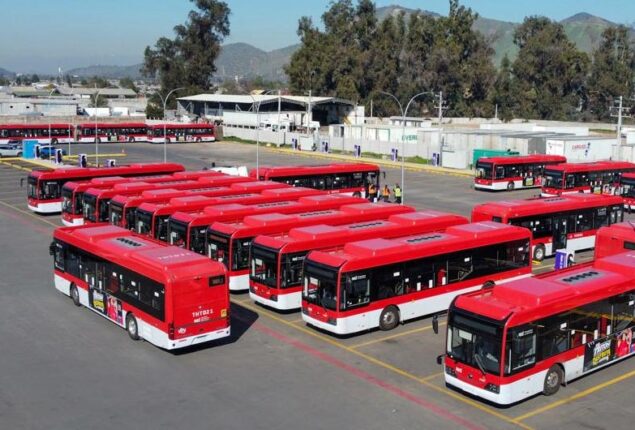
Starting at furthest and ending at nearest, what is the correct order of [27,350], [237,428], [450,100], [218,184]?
[450,100], [218,184], [27,350], [237,428]

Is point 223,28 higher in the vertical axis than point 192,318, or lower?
higher

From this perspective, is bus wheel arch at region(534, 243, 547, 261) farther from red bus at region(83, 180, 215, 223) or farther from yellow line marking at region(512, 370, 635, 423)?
red bus at region(83, 180, 215, 223)

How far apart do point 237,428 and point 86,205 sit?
79.6ft

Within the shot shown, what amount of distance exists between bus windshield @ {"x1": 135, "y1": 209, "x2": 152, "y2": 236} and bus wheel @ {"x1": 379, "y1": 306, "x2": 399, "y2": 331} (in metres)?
12.8

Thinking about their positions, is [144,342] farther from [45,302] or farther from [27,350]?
[45,302]

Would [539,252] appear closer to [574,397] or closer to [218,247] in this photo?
[218,247]

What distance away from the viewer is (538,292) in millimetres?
17047

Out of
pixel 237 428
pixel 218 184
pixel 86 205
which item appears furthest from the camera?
pixel 218 184

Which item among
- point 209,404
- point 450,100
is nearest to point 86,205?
point 209,404

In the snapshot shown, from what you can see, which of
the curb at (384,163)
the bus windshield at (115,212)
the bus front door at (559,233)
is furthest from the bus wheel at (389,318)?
the curb at (384,163)

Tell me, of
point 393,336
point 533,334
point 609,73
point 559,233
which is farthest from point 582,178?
point 609,73

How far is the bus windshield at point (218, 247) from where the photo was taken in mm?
26016

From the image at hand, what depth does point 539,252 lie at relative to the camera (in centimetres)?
3155

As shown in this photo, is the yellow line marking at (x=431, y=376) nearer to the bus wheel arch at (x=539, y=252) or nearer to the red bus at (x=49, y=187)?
the bus wheel arch at (x=539, y=252)
